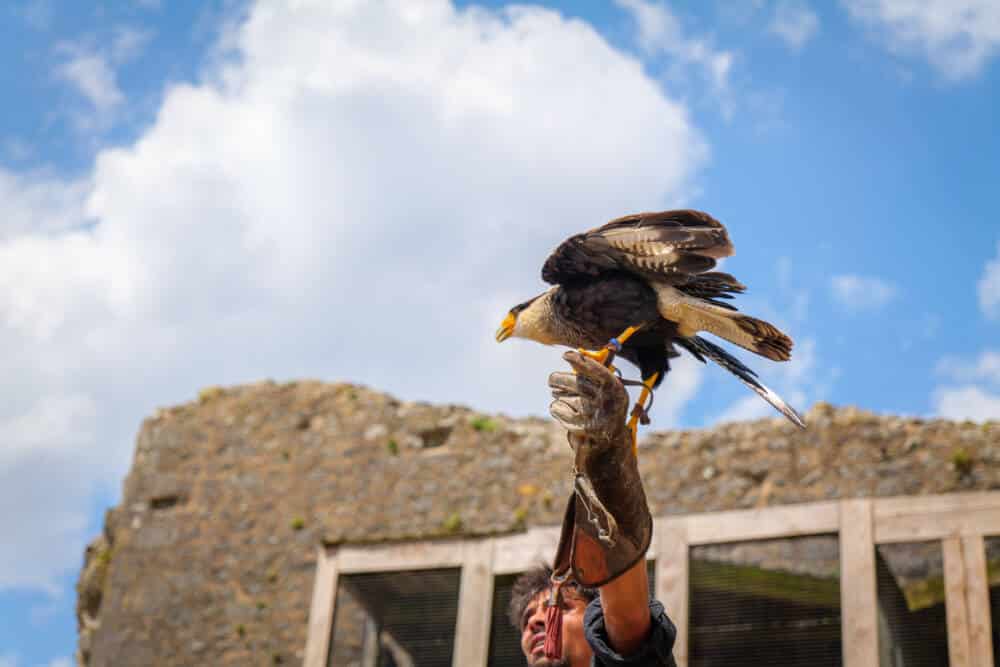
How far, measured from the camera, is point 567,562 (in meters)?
2.59

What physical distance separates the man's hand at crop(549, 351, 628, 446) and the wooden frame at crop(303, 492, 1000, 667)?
16.5 feet

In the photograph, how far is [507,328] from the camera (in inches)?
160

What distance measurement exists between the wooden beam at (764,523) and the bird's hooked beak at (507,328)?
4.20 metres

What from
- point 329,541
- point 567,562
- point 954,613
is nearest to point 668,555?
point 954,613

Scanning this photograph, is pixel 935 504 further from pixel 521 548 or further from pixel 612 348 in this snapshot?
pixel 612 348

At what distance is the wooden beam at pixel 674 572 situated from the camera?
25.4 feet

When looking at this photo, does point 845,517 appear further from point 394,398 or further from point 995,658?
point 394,398

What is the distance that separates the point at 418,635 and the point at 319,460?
148 inches

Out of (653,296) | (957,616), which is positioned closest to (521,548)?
(957,616)

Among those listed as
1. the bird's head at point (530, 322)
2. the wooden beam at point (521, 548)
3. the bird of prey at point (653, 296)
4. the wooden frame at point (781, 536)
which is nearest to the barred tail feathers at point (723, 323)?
the bird of prey at point (653, 296)

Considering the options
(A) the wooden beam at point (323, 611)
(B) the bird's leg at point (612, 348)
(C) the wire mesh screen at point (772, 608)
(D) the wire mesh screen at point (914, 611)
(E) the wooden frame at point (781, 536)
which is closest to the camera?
(B) the bird's leg at point (612, 348)

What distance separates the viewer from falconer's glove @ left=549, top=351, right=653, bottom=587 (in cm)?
245

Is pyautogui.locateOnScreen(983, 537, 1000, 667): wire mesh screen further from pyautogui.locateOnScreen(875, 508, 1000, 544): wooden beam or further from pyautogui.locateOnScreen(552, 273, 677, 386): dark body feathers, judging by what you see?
pyautogui.locateOnScreen(552, 273, 677, 386): dark body feathers

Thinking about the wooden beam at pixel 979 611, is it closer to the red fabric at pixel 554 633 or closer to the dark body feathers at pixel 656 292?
the dark body feathers at pixel 656 292
